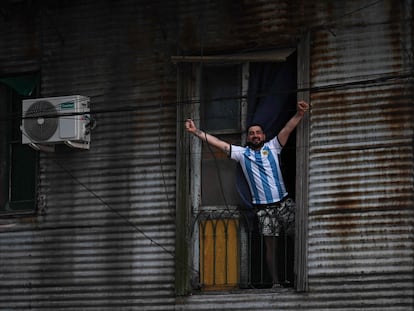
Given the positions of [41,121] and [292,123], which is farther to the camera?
[41,121]

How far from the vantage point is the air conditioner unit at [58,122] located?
13.9m

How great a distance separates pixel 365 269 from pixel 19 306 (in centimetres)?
417

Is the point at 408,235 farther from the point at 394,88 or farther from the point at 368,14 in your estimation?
the point at 368,14

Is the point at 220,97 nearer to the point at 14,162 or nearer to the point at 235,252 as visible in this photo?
the point at 235,252

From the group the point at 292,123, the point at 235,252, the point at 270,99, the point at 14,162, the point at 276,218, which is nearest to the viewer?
the point at 292,123

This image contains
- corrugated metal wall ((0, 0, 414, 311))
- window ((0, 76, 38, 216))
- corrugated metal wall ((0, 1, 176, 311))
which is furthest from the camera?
window ((0, 76, 38, 216))

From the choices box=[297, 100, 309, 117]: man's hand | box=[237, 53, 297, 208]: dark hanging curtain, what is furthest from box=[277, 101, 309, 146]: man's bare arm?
box=[237, 53, 297, 208]: dark hanging curtain

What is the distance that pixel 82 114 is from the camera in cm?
1361

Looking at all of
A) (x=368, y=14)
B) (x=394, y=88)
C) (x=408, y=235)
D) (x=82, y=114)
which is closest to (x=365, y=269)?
(x=408, y=235)

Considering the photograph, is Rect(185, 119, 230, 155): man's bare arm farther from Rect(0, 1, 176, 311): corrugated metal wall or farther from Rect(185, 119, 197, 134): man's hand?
Rect(0, 1, 176, 311): corrugated metal wall

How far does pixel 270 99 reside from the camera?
44.0 ft

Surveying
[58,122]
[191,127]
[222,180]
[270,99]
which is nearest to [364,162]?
[270,99]

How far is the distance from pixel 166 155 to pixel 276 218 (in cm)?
147

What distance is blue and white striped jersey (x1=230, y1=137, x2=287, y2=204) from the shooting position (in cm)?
1315
